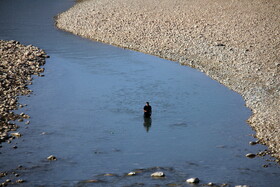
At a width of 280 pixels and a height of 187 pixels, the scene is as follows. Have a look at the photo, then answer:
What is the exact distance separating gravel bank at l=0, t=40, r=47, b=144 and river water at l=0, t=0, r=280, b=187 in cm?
58

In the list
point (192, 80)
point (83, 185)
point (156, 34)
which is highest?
point (156, 34)

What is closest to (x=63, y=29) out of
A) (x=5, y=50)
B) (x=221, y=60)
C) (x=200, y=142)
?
(x=5, y=50)

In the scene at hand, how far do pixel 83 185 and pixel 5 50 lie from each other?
18.8 metres

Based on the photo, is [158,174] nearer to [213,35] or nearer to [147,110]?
[147,110]

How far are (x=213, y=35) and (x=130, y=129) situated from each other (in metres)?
15.5

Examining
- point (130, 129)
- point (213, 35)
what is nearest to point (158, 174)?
point (130, 129)

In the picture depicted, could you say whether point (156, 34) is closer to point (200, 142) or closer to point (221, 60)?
point (221, 60)

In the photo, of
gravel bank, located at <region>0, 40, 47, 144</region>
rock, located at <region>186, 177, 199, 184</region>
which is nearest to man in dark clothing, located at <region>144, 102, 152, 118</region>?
gravel bank, located at <region>0, 40, 47, 144</region>

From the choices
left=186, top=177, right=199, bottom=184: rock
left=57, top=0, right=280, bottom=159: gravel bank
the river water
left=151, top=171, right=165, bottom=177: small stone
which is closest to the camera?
left=186, top=177, right=199, bottom=184: rock

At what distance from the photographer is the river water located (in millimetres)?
16000

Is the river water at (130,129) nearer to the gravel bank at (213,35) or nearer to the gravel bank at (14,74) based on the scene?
the gravel bank at (14,74)

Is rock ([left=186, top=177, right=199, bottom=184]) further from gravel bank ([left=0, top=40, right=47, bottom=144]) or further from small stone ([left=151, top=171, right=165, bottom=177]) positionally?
gravel bank ([left=0, top=40, right=47, bottom=144])

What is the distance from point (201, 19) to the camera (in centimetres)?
3681

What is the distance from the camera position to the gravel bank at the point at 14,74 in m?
20.3
